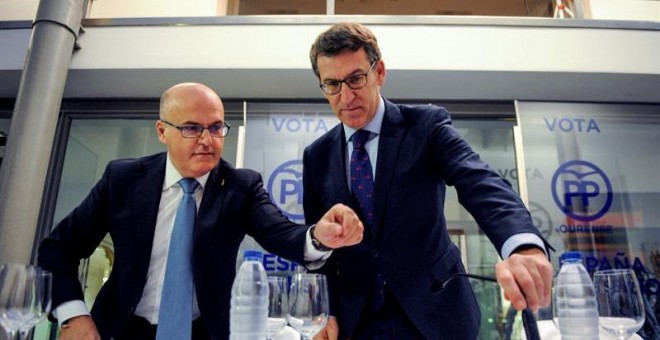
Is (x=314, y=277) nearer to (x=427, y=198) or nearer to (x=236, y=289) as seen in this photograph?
(x=236, y=289)

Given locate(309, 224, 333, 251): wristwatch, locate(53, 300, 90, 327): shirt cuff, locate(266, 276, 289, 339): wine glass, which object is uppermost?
locate(309, 224, 333, 251): wristwatch

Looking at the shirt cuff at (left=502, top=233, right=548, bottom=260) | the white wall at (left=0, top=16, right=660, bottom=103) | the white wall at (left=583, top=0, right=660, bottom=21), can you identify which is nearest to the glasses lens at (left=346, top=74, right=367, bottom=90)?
the shirt cuff at (left=502, top=233, right=548, bottom=260)

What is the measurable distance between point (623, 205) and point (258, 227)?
9.97 feet

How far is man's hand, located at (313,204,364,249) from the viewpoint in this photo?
3.44 feet

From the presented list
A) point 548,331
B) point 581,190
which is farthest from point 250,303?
point 581,190

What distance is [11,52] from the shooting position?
10.6 ft

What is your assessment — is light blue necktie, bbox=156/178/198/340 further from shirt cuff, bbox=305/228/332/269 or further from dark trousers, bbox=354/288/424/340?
dark trousers, bbox=354/288/424/340

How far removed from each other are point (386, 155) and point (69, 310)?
958 millimetres

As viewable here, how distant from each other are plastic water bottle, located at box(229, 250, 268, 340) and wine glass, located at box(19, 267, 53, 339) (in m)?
0.45

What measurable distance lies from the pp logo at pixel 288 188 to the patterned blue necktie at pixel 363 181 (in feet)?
6.62

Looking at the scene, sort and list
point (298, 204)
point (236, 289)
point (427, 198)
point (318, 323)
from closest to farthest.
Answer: point (318, 323), point (236, 289), point (427, 198), point (298, 204)

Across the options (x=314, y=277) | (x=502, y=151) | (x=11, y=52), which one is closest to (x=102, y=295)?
(x=314, y=277)

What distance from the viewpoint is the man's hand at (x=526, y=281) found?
0.69 m

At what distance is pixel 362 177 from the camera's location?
1330 millimetres
